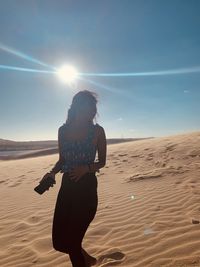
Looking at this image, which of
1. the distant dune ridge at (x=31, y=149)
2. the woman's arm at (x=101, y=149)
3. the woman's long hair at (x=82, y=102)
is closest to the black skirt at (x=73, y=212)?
the woman's arm at (x=101, y=149)

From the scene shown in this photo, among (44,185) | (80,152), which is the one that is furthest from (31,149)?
(80,152)

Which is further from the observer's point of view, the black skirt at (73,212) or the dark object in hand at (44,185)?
the dark object in hand at (44,185)

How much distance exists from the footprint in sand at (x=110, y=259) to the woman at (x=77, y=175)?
3.78 ft

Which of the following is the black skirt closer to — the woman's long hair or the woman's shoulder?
the woman's shoulder

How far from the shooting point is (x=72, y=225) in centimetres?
370

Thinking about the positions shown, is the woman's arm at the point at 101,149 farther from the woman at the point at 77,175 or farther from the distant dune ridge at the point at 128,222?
the distant dune ridge at the point at 128,222

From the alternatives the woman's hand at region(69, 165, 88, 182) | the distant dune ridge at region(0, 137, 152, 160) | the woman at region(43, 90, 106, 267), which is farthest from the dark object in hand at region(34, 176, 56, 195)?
the distant dune ridge at region(0, 137, 152, 160)

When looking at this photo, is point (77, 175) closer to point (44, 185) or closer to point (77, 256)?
point (44, 185)

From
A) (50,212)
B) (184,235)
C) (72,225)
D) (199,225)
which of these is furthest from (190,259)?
(50,212)

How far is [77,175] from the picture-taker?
148 inches

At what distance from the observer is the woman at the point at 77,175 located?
146 inches

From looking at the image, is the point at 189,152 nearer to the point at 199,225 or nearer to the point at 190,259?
the point at 199,225

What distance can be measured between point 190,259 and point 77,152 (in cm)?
207

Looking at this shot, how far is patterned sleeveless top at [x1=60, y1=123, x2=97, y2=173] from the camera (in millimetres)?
3893
